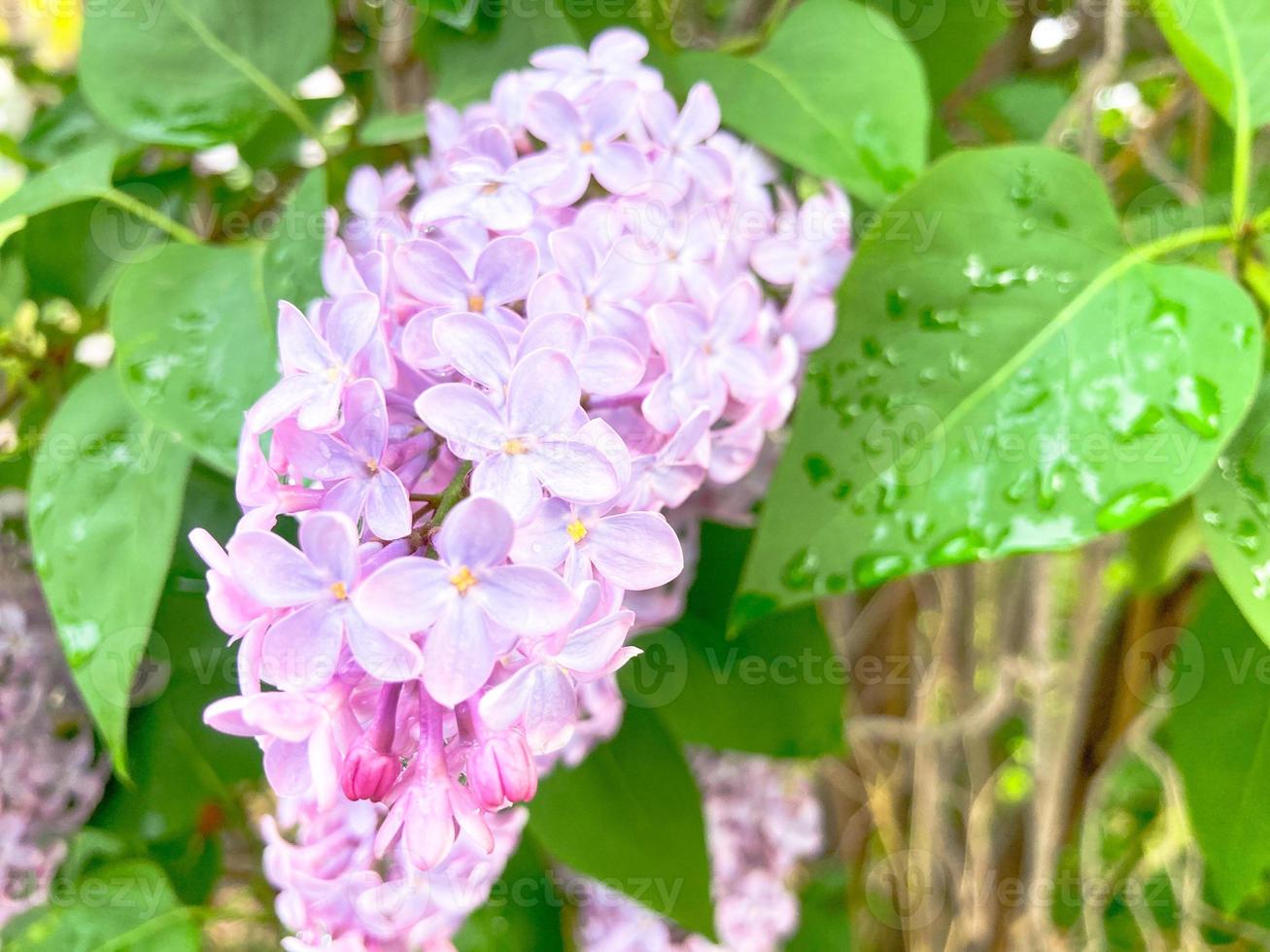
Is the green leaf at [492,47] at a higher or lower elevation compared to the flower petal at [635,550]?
higher

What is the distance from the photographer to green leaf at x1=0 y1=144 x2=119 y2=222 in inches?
17.2

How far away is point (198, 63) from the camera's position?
19.2 inches

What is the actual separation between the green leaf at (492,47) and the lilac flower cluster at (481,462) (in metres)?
0.11

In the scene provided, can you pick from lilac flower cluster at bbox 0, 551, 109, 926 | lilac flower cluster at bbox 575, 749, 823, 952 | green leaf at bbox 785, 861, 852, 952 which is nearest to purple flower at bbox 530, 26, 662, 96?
lilac flower cluster at bbox 0, 551, 109, 926

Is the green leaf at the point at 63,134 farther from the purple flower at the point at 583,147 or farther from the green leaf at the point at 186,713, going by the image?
the purple flower at the point at 583,147

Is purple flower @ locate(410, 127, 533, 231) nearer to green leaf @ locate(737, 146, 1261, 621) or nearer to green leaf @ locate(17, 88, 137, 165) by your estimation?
green leaf @ locate(737, 146, 1261, 621)

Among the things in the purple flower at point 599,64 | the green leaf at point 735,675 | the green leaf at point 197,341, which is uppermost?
the purple flower at point 599,64

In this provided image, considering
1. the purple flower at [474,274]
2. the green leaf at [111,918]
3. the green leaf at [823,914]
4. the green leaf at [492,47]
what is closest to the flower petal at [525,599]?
the purple flower at [474,274]

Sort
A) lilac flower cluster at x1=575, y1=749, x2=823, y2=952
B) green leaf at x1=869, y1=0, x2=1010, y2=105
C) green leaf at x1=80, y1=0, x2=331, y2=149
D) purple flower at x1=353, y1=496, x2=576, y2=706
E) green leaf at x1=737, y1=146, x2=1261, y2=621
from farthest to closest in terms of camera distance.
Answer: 1. lilac flower cluster at x1=575, y1=749, x2=823, y2=952
2. green leaf at x1=869, y1=0, x2=1010, y2=105
3. green leaf at x1=80, y1=0, x2=331, y2=149
4. green leaf at x1=737, y1=146, x2=1261, y2=621
5. purple flower at x1=353, y1=496, x2=576, y2=706


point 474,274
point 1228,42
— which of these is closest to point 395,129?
point 474,274

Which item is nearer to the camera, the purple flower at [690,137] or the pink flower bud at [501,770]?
the pink flower bud at [501,770]

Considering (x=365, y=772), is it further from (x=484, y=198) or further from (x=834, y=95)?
(x=834, y=95)

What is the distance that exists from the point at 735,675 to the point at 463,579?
0.38 meters

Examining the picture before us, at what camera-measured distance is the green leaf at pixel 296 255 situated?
0.38 m
